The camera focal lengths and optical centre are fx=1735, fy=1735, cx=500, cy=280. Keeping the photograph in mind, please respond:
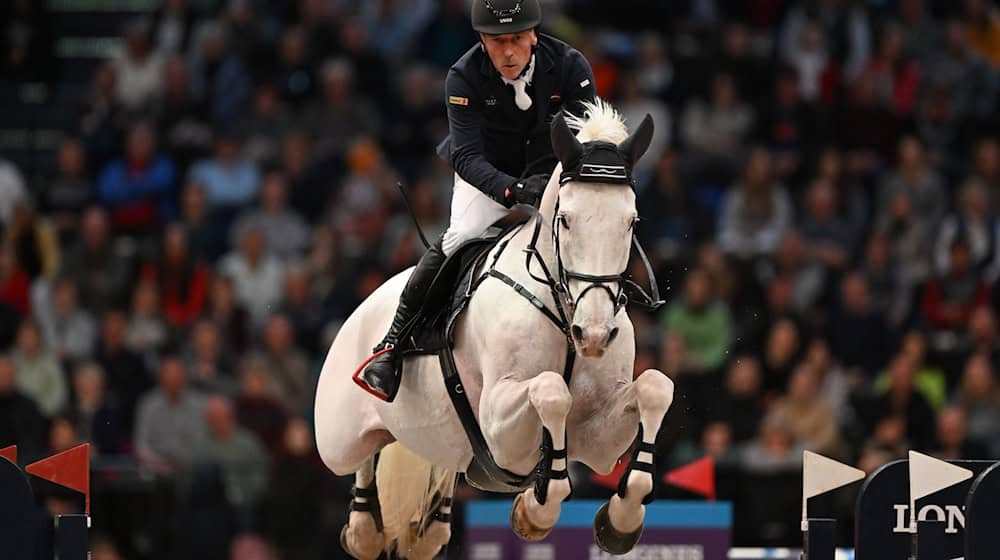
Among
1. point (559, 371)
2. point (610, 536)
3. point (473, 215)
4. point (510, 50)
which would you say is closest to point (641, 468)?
point (610, 536)

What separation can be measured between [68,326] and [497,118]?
24.6 feet

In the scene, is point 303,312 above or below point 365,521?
above

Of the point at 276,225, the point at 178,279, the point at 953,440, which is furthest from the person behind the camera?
the point at 276,225

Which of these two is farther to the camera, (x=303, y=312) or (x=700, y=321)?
(x=303, y=312)

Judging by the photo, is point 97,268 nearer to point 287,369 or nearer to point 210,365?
point 210,365

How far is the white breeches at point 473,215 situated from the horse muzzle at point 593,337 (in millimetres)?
1618

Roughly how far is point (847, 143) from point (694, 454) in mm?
5033

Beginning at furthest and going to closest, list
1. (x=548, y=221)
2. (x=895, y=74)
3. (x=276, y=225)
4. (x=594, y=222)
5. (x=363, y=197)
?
(x=895, y=74), (x=363, y=197), (x=276, y=225), (x=548, y=221), (x=594, y=222)

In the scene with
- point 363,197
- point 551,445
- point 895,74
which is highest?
point 895,74

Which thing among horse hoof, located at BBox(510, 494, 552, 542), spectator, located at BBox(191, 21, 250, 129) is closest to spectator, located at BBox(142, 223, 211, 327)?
spectator, located at BBox(191, 21, 250, 129)

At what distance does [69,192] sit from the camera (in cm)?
1559

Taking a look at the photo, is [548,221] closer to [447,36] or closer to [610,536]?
[610,536]

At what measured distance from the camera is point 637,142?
277 inches

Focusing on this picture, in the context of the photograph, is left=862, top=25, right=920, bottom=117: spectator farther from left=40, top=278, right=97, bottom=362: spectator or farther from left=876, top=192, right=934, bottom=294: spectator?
left=40, top=278, right=97, bottom=362: spectator
